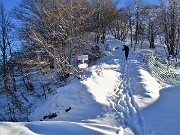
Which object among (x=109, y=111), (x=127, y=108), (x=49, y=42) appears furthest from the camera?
(x=49, y=42)

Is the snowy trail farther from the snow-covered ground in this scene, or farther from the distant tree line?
the distant tree line

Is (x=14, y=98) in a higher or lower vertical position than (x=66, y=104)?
lower

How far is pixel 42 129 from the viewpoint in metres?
8.39

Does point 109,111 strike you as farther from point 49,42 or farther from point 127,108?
point 49,42

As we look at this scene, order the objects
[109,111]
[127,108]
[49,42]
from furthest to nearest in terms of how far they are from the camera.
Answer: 1. [49,42]
2. [127,108]
3. [109,111]

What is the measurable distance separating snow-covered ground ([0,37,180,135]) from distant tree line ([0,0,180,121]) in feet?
18.8

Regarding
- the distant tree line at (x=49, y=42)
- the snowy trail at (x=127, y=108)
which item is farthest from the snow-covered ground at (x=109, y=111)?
the distant tree line at (x=49, y=42)

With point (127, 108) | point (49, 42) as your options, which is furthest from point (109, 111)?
point (49, 42)

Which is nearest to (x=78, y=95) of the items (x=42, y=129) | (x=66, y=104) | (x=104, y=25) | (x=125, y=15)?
(x=66, y=104)

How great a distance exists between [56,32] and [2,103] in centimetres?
1072

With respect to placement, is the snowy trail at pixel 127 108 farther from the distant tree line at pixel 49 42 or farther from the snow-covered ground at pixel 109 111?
the distant tree line at pixel 49 42

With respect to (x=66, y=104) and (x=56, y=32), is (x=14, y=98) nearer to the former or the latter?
(x=56, y=32)

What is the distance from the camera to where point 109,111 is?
38.3 feet

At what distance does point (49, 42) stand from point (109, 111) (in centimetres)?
1368
